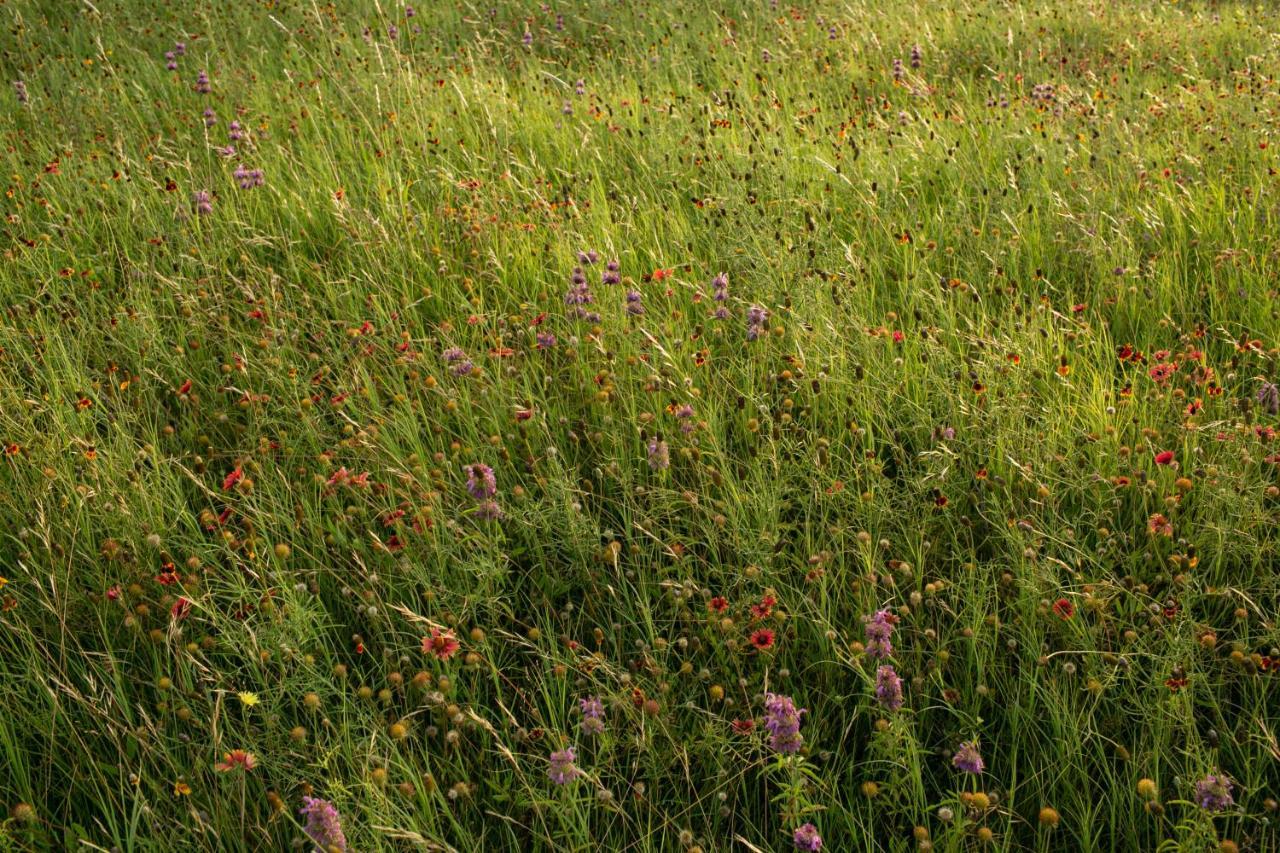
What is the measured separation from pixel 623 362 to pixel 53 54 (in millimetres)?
5930

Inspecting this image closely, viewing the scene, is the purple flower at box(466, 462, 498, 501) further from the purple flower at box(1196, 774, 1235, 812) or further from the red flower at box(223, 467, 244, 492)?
the purple flower at box(1196, 774, 1235, 812)

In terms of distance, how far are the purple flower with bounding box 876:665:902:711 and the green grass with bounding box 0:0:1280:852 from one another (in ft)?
0.16

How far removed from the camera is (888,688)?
1.79 m

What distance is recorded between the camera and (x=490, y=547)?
2182 mm

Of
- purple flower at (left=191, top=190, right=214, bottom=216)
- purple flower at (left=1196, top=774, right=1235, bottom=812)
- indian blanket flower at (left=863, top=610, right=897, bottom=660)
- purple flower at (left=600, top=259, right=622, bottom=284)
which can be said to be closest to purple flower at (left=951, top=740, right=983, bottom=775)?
indian blanket flower at (left=863, top=610, right=897, bottom=660)

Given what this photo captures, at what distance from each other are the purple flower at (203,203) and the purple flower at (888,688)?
312 centimetres

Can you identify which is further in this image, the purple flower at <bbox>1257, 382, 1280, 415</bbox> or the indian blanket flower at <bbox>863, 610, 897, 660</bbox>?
the purple flower at <bbox>1257, 382, 1280, 415</bbox>

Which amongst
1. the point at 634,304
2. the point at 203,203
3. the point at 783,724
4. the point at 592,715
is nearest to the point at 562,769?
the point at 592,715

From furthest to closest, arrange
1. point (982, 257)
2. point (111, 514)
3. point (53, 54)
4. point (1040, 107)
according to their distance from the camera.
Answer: point (53, 54), point (1040, 107), point (982, 257), point (111, 514)

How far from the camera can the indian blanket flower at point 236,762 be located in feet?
5.64

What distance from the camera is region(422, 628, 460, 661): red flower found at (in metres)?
1.94

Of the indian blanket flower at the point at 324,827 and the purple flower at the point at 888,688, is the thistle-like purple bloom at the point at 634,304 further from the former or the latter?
the indian blanket flower at the point at 324,827

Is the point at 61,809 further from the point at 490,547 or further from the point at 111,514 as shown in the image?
the point at 490,547

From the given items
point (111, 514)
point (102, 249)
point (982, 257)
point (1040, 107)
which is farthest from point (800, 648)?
point (1040, 107)
